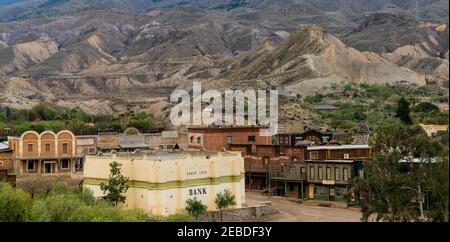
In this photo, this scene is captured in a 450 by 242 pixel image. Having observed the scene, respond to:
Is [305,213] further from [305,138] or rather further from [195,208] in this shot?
[305,138]

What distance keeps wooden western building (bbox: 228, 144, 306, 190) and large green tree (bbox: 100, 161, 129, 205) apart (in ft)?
54.1

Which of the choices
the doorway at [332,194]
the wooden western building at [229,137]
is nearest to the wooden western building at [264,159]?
the doorway at [332,194]

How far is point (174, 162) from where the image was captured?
3778 centimetres

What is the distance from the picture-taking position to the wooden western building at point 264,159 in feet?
176

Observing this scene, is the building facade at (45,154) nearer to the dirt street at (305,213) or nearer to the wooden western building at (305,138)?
the wooden western building at (305,138)

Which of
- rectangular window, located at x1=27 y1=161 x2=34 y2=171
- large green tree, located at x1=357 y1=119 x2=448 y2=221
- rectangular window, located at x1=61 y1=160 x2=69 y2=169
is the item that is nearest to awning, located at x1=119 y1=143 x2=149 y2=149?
rectangular window, located at x1=61 y1=160 x2=69 y2=169

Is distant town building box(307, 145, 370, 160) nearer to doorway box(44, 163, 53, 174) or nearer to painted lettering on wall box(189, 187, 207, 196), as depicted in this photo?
painted lettering on wall box(189, 187, 207, 196)

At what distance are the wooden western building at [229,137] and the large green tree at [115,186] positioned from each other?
24.8 meters

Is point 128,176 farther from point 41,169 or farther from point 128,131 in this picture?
point 128,131

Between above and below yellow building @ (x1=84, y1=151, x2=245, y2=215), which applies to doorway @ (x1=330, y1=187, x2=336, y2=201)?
below

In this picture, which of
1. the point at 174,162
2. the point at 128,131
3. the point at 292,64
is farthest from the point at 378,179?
the point at 292,64

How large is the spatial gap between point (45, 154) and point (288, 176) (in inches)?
776

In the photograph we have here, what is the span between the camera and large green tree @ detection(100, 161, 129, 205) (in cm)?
3769
